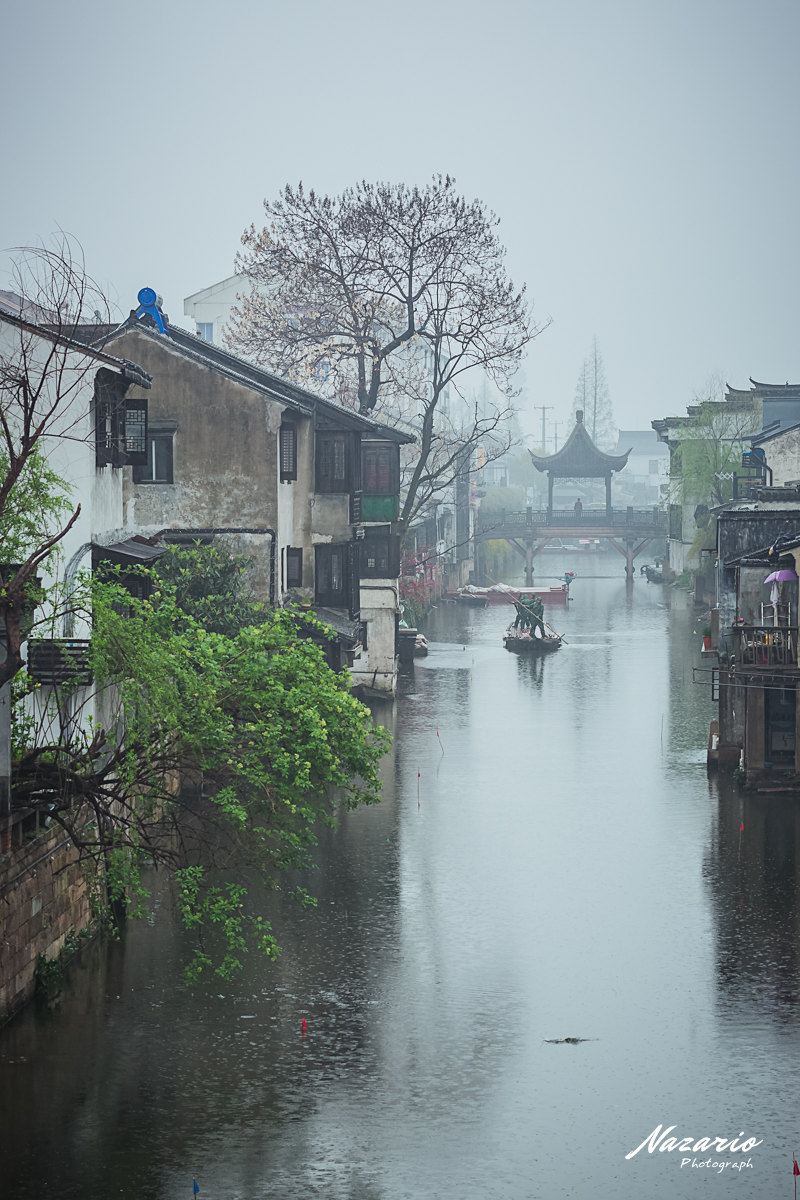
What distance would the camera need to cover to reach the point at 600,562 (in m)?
173

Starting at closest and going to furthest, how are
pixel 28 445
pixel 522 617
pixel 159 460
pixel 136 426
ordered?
pixel 28 445 → pixel 136 426 → pixel 159 460 → pixel 522 617

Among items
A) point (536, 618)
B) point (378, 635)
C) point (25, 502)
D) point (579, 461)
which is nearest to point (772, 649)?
point (378, 635)

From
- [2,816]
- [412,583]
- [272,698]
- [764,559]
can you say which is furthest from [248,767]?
[412,583]

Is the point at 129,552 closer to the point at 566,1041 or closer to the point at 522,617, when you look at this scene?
the point at 566,1041

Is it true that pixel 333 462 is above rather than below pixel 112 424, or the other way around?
above

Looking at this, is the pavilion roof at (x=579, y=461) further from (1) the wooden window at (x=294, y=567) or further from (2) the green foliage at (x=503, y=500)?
(1) the wooden window at (x=294, y=567)

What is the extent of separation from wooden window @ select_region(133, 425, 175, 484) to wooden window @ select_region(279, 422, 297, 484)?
3.41 metres

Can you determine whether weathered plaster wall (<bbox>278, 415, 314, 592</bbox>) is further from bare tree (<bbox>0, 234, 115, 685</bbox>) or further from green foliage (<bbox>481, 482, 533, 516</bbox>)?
green foliage (<bbox>481, 482, 533, 516</bbox>)

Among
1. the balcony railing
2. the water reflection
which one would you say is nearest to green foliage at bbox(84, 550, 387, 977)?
the water reflection

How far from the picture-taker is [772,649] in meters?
40.8

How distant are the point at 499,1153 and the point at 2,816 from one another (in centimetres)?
870

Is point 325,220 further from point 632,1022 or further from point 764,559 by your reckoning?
point 632,1022

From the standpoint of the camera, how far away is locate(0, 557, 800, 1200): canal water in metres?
20.1

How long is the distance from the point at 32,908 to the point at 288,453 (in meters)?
25.5
